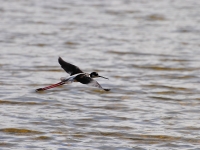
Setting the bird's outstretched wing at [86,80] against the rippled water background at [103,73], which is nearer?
the bird's outstretched wing at [86,80]

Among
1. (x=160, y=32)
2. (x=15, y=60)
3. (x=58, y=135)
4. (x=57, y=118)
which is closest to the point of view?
(x=58, y=135)

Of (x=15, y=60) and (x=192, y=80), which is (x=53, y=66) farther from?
(x=192, y=80)

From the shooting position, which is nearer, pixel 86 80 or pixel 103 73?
pixel 86 80

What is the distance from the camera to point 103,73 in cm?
1395

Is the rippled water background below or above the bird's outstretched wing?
below

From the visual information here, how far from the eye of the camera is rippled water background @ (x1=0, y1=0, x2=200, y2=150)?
977 centimetres

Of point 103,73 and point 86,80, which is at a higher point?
point 86,80

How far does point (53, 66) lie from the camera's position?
566 inches

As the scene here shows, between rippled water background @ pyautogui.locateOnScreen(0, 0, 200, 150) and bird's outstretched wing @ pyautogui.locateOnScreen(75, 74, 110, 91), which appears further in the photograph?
rippled water background @ pyautogui.locateOnScreen(0, 0, 200, 150)

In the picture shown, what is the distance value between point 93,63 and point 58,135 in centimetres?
516

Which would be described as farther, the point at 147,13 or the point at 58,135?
the point at 147,13

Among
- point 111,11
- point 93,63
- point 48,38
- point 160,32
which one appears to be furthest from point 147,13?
point 93,63

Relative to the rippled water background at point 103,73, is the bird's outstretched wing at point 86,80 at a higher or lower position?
higher

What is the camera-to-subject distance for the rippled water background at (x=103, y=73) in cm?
977
